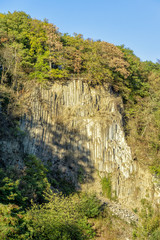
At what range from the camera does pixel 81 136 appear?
2497cm

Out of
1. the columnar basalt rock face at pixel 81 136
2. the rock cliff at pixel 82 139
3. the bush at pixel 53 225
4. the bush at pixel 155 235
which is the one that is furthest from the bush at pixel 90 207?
the bush at pixel 53 225

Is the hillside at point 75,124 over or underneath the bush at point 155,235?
over

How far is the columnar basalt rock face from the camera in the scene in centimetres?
2295

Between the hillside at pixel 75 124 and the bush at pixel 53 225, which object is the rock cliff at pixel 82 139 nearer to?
the hillside at pixel 75 124

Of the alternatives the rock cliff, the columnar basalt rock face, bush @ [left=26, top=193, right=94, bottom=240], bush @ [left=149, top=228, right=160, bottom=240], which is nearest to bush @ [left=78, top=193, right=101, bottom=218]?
the rock cliff

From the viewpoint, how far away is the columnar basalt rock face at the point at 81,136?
23.0m

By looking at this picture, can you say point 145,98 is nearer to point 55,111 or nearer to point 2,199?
point 55,111

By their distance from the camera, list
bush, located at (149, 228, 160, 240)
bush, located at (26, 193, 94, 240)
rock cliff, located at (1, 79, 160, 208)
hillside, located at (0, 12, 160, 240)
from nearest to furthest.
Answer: bush, located at (26, 193, 94, 240) < bush, located at (149, 228, 160, 240) < hillside, located at (0, 12, 160, 240) < rock cliff, located at (1, 79, 160, 208)

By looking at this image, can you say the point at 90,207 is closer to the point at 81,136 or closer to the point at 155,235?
the point at 155,235

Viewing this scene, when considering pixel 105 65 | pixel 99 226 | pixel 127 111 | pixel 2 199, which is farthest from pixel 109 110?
pixel 2 199

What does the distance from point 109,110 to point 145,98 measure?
8069 millimetres

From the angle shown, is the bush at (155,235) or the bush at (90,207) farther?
the bush at (90,207)

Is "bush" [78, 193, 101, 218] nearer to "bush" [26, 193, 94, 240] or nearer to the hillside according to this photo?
the hillside

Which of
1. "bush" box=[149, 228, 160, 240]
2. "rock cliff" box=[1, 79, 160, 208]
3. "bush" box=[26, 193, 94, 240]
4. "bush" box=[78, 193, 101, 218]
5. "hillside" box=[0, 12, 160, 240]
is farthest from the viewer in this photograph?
"rock cliff" box=[1, 79, 160, 208]
